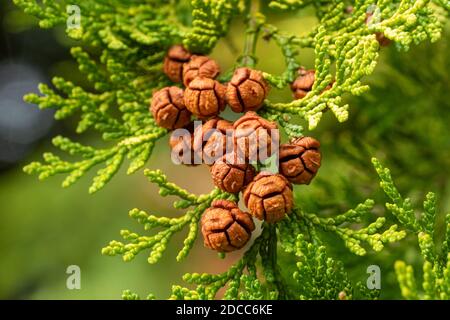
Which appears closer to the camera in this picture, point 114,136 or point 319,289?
point 319,289

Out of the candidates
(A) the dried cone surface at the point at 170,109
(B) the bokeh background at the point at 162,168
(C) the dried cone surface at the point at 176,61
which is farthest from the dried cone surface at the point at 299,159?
(B) the bokeh background at the point at 162,168

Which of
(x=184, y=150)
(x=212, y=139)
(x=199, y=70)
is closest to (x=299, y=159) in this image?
(x=212, y=139)

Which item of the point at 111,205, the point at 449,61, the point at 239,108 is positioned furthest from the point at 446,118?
the point at 111,205

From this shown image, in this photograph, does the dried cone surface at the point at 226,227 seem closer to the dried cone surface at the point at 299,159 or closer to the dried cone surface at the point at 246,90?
the dried cone surface at the point at 299,159

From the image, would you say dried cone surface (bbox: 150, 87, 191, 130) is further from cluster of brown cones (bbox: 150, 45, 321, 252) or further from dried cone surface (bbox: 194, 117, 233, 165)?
dried cone surface (bbox: 194, 117, 233, 165)

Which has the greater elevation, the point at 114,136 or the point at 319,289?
the point at 114,136
